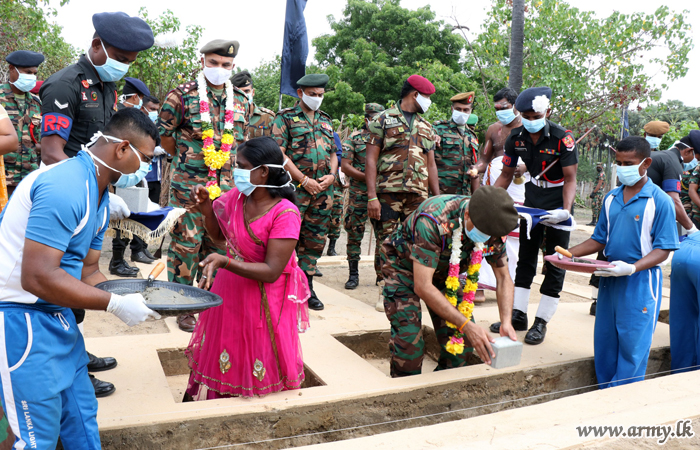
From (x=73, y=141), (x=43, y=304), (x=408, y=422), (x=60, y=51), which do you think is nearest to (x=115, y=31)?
(x=73, y=141)

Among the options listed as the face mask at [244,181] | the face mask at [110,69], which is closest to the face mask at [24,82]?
the face mask at [110,69]

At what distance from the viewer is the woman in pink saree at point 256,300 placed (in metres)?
3.09

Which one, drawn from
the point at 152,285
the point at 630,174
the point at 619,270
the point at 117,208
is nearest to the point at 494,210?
the point at 619,270

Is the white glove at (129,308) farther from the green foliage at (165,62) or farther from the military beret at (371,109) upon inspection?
the green foliage at (165,62)

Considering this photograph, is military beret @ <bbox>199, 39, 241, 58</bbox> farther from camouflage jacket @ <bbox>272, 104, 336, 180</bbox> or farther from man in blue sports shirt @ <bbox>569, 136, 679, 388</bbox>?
man in blue sports shirt @ <bbox>569, 136, 679, 388</bbox>

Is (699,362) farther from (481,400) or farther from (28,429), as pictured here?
(28,429)

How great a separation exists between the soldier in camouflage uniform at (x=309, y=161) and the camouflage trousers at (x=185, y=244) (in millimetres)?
1159

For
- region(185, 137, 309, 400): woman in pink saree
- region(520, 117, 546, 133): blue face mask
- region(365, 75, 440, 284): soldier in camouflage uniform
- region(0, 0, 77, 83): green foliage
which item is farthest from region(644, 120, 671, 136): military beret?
region(0, 0, 77, 83): green foliage

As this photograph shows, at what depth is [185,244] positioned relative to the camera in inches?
171

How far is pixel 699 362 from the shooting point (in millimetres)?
4250

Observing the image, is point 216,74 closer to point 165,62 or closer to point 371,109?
point 371,109

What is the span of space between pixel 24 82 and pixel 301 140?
3416 mm

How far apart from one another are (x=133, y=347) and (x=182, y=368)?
16.1 inches

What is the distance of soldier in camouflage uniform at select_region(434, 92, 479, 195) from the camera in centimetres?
642
